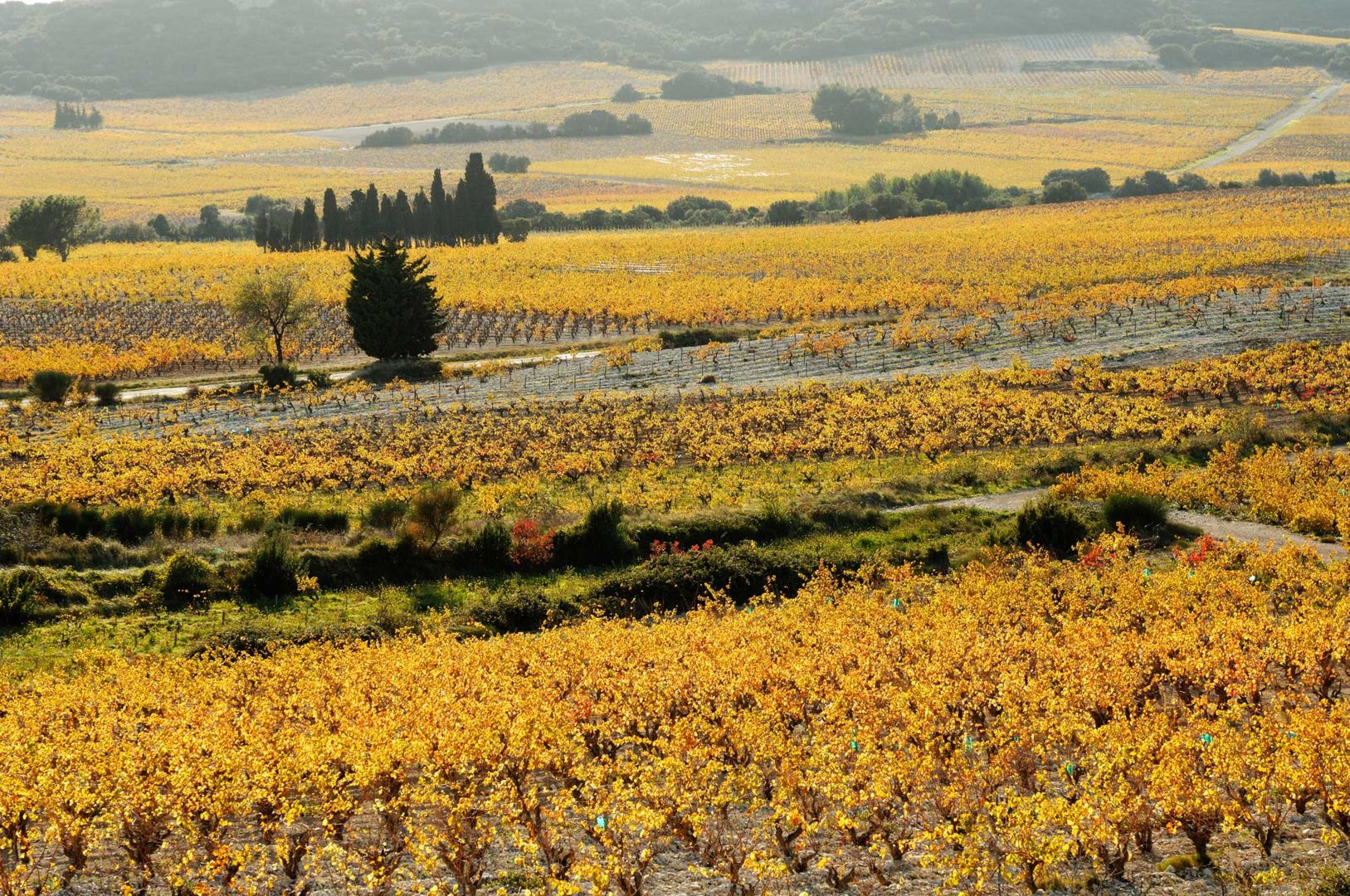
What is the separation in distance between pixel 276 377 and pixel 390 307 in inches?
304

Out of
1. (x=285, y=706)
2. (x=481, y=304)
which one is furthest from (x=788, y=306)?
(x=285, y=706)

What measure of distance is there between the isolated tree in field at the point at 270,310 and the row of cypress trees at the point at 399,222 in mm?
48656

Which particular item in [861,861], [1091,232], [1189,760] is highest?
[1091,232]

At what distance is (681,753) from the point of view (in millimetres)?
16859

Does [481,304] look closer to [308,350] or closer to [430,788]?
[308,350]

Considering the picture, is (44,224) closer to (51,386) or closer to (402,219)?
(402,219)

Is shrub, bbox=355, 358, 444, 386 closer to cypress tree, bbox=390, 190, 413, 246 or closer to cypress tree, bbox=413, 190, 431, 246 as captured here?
cypress tree, bbox=390, 190, 413, 246

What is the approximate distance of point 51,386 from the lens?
56.0 metres

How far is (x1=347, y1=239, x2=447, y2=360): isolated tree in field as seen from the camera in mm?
64500

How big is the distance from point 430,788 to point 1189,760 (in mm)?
8815

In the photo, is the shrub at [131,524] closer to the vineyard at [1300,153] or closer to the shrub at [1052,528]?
the shrub at [1052,528]

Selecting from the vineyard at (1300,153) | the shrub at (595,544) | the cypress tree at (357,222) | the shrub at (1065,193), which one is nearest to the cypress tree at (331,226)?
the cypress tree at (357,222)

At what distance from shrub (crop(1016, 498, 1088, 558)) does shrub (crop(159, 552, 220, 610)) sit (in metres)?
19.1

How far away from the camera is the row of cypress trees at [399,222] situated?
11994 centimetres
